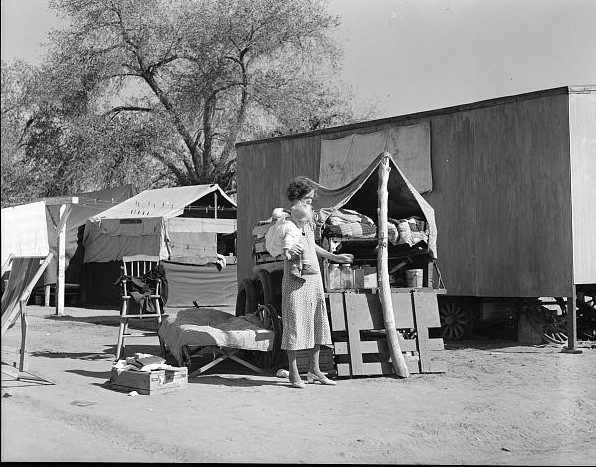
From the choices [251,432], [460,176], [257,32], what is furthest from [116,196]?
[251,432]

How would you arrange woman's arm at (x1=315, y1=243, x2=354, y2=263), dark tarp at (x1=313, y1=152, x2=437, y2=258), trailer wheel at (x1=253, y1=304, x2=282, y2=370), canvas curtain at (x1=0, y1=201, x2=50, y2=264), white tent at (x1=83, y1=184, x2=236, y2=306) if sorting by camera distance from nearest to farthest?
canvas curtain at (x1=0, y1=201, x2=50, y2=264) < woman's arm at (x1=315, y1=243, x2=354, y2=263) < trailer wheel at (x1=253, y1=304, x2=282, y2=370) < dark tarp at (x1=313, y1=152, x2=437, y2=258) < white tent at (x1=83, y1=184, x2=236, y2=306)

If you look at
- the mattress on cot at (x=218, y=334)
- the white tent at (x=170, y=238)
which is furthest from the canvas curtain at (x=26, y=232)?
the white tent at (x=170, y=238)

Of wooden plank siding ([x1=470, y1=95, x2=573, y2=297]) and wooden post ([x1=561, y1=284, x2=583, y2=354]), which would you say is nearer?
wooden post ([x1=561, y1=284, x2=583, y2=354])

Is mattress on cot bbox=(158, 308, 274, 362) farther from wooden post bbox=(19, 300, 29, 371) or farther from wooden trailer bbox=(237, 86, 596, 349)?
wooden trailer bbox=(237, 86, 596, 349)

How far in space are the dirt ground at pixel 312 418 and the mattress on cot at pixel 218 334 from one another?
1.37 ft

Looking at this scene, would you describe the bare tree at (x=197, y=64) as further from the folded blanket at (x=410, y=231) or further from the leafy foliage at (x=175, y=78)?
the folded blanket at (x=410, y=231)

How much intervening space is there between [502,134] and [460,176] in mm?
960

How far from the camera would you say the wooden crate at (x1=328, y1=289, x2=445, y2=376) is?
8.64m

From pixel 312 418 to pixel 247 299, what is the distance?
146 inches

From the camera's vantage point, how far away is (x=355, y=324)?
877 cm

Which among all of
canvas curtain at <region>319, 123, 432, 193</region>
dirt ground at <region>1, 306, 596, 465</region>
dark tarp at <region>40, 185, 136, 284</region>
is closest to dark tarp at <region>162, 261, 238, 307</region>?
dark tarp at <region>40, 185, 136, 284</region>

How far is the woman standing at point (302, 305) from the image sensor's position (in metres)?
7.82

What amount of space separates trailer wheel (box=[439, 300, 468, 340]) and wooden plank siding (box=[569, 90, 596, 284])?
2.37 m

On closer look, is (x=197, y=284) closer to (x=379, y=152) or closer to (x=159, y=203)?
(x=159, y=203)
